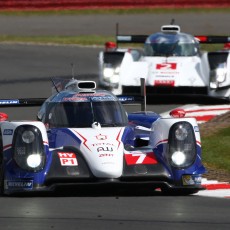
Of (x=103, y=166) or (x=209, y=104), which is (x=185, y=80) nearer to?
(x=209, y=104)

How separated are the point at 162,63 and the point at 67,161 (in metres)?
11.0

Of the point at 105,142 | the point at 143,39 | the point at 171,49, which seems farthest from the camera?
the point at 143,39

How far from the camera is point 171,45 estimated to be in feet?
80.0

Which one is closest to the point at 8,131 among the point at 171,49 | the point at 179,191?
the point at 179,191

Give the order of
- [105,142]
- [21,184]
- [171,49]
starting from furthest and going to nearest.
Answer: [171,49], [105,142], [21,184]

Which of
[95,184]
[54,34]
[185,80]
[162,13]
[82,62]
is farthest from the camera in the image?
[162,13]

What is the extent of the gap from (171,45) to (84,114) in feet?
35.7

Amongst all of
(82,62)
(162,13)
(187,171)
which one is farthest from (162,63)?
(162,13)

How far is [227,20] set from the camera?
40.9 meters

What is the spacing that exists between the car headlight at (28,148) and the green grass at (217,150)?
324 cm

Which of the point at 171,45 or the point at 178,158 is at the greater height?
the point at 178,158

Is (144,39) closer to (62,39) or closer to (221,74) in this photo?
(221,74)

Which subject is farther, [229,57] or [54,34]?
[54,34]

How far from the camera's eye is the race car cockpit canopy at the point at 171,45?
24297mm
